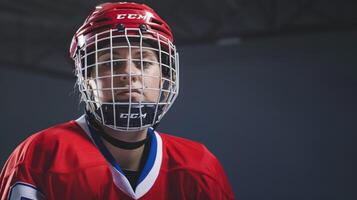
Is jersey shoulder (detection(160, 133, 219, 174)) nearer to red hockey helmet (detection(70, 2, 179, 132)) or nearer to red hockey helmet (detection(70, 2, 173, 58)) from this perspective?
red hockey helmet (detection(70, 2, 179, 132))

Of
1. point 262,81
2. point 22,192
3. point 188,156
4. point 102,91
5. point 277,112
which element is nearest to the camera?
point 22,192

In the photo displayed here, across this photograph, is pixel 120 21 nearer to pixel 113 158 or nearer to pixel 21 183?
pixel 113 158

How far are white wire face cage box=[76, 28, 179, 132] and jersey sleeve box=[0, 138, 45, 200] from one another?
0.64 ft

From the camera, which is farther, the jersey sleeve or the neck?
the neck

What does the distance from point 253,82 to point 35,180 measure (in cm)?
414

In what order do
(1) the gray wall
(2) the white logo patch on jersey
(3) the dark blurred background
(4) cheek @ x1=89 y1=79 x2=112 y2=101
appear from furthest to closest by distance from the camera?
(1) the gray wall < (3) the dark blurred background < (4) cheek @ x1=89 y1=79 x2=112 y2=101 < (2) the white logo patch on jersey

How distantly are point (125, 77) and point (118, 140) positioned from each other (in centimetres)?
17

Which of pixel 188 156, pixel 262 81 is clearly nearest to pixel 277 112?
pixel 262 81

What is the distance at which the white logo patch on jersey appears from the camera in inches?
35.8

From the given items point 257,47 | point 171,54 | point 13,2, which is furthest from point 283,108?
point 171,54

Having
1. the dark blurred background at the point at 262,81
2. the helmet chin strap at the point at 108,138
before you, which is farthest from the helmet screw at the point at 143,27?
the dark blurred background at the point at 262,81

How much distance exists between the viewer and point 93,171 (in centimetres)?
98

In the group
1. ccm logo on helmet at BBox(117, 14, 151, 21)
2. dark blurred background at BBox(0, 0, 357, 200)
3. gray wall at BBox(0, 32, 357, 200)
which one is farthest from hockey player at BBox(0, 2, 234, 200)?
gray wall at BBox(0, 32, 357, 200)

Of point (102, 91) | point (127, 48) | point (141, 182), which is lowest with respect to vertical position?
point (141, 182)
